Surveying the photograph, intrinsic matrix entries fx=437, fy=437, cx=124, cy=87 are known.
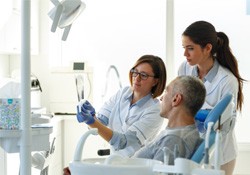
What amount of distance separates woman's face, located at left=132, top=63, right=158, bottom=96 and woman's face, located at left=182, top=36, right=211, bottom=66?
234mm

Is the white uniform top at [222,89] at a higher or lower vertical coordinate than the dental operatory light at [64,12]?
lower

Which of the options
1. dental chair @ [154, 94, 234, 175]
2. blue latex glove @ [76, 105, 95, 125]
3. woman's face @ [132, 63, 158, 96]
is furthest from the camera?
woman's face @ [132, 63, 158, 96]

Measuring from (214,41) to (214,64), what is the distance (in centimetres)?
13

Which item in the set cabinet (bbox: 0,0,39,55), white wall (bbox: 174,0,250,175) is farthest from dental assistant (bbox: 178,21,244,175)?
white wall (bbox: 174,0,250,175)

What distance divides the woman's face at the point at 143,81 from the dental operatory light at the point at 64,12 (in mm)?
502

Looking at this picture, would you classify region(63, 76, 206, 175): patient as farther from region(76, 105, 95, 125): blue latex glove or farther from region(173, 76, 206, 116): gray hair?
region(76, 105, 95, 125): blue latex glove

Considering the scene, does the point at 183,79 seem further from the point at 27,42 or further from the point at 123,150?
the point at 27,42

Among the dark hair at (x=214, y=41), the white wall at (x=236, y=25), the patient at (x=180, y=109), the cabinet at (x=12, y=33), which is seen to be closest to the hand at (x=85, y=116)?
the patient at (x=180, y=109)

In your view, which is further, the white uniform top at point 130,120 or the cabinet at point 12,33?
the cabinet at point 12,33

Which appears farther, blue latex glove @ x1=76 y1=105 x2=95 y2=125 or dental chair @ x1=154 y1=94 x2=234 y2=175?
blue latex glove @ x1=76 y1=105 x2=95 y2=125

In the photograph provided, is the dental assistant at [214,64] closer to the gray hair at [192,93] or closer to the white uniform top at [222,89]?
the white uniform top at [222,89]

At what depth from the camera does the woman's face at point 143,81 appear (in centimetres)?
229

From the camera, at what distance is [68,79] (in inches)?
172

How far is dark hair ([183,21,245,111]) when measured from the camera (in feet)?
7.80
